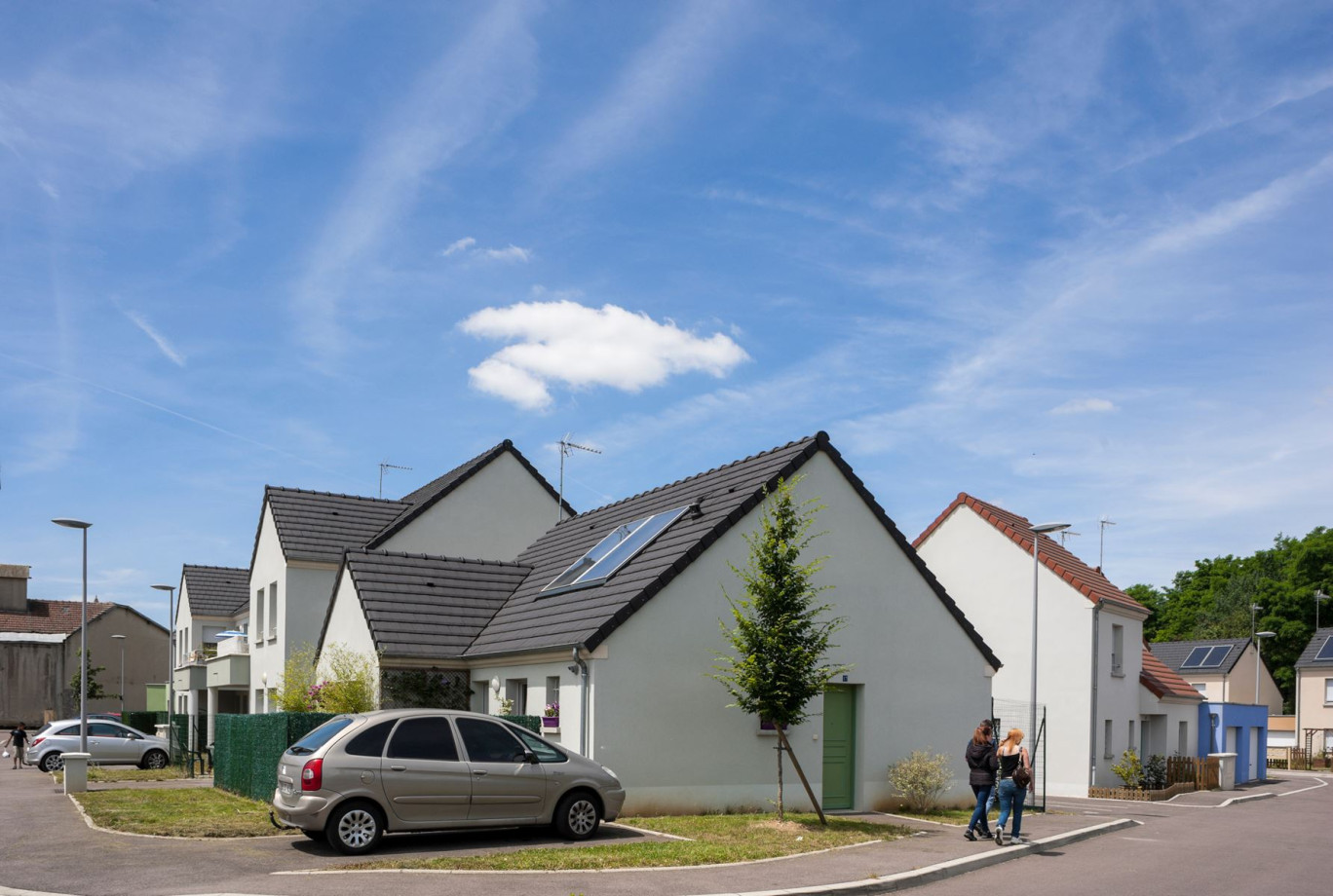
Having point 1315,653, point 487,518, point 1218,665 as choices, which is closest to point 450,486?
point 487,518

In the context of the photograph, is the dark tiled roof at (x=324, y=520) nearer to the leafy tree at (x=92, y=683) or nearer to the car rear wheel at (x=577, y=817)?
the car rear wheel at (x=577, y=817)

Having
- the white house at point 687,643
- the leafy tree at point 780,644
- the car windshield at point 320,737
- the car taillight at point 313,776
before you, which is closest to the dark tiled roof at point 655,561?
the white house at point 687,643

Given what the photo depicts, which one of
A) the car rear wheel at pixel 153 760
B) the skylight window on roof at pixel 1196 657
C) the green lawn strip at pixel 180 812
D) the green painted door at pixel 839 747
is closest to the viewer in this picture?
the green lawn strip at pixel 180 812

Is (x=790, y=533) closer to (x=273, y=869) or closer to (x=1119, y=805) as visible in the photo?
(x=273, y=869)

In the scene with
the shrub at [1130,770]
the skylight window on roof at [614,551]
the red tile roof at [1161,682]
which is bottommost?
the shrub at [1130,770]

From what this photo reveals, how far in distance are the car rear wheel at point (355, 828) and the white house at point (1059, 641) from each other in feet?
67.4

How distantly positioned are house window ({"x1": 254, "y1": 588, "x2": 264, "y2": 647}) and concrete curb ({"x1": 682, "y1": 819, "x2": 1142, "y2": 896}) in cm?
2267

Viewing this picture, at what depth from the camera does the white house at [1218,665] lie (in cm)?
5981

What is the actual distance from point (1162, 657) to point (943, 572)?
34778 millimetres

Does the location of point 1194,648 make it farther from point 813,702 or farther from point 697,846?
point 697,846

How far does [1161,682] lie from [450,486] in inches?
901

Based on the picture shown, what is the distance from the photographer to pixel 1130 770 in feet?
104

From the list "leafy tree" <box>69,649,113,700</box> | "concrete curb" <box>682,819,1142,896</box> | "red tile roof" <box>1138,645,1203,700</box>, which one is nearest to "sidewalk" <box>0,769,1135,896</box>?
"concrete curb" <box>682,819,1142,896</box>

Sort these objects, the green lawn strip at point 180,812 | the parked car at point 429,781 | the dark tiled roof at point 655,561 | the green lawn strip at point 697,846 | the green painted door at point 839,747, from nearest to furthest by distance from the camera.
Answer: the green lawn strip at point 697,846
the parked car at point 429,781
the green lawn strip at point 180,812
the dark tiled roof at point 655,561
the green painted door at point 839,747
